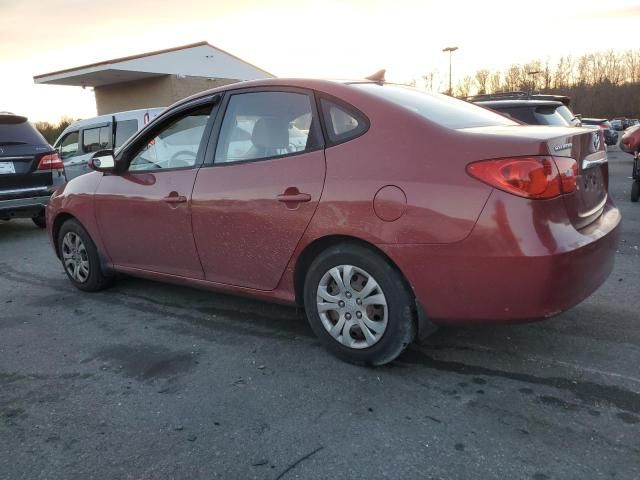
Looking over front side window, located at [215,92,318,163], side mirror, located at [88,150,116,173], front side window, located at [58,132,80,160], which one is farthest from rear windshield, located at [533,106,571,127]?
front side window, located at [58,132,80,160]

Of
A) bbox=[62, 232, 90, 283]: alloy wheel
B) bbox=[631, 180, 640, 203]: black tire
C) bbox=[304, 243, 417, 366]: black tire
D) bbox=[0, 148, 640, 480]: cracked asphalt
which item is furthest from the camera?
bbox=[631, 180, 640, 203]: black tire

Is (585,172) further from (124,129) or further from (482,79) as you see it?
(482,79)

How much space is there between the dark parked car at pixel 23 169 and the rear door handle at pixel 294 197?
6080 millimetres

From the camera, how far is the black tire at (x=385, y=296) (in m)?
3.01

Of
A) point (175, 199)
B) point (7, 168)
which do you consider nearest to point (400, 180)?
point (175, 199)

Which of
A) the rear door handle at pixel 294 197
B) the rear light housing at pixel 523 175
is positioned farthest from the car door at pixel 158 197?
the rear light housing at pixel 523 175

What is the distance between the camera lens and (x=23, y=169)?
8.05 metres

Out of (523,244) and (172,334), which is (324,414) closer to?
(523,244)

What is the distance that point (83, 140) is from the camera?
11.0m

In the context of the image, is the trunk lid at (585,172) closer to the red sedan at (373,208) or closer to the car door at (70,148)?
the red sedan at (373,208)

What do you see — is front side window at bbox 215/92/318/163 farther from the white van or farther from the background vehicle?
the background vehicle

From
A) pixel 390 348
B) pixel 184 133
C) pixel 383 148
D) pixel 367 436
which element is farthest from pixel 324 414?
pixel 184 133

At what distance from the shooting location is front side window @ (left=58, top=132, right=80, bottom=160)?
11177 millimetres

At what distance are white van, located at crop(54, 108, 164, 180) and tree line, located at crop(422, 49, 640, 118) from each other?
54.5 m
